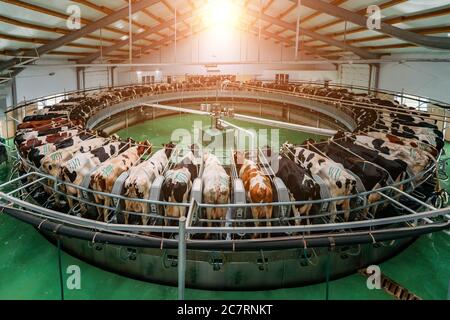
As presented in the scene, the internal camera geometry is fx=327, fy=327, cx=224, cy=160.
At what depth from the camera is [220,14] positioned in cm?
1894

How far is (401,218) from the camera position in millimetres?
3041

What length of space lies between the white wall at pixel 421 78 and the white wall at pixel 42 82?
51.8 feet

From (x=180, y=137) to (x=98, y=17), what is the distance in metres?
5.23

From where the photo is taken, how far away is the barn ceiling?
8.15 m

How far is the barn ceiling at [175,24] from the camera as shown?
815 centimetres

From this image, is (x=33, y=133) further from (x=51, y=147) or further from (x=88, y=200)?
(x=88, y=200)

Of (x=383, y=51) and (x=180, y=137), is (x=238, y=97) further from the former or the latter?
(x=383, y=51)

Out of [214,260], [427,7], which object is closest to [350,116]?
[427,7]

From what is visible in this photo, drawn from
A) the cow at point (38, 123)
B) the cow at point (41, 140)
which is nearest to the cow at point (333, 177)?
the cow at point (41, 140)

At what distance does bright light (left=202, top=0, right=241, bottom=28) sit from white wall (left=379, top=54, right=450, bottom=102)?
7907mm

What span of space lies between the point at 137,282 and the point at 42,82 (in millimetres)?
13257

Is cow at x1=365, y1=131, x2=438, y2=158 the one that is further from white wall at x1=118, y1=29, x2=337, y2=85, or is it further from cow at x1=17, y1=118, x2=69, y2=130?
white wall at x1=118, y1=29, x2=337, y2=85

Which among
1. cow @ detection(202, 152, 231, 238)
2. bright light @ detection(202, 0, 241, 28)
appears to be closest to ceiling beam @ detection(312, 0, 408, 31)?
bright light @ detection(202, 0, 241, 28)

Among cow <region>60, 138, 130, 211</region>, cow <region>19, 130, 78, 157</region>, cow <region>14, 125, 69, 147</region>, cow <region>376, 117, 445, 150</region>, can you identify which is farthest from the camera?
cow <region>376, 117, 445, 150</region>
